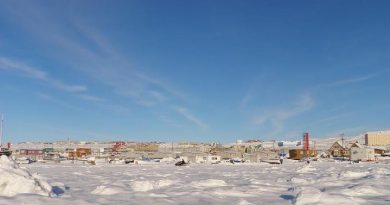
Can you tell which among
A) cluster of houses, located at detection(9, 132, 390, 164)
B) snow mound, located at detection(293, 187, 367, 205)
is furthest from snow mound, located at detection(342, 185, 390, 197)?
cluster of houses, located at detection(9, 132, 390, 164)

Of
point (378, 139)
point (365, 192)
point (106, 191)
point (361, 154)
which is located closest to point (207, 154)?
point (361, 154)

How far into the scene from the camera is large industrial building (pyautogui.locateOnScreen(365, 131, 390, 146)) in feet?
471

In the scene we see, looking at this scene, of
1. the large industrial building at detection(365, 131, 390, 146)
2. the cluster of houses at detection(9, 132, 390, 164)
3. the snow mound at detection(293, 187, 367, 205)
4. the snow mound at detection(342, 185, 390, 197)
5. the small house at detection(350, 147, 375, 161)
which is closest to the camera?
the snow mound at detection(293, 187, 367, 205)

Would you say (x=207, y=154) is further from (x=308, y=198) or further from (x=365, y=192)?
(x=308, y=198)

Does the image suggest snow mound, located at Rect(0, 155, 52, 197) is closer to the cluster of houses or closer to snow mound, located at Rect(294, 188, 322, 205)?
snow mound, located at Rect(294, 188, 322, 205)

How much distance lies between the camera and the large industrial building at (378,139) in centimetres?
14370

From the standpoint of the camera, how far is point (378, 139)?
476 feet

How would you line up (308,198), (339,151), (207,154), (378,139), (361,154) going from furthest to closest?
(378,139) → (207,154) → (339,151) → (361,154) → (308,198)

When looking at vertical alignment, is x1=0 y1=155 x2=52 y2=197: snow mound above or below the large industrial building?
below

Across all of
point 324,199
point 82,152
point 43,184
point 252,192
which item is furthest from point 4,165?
point 82,152

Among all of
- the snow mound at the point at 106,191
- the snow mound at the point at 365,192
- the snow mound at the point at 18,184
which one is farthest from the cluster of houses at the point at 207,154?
the snow mound at the point at 18,184

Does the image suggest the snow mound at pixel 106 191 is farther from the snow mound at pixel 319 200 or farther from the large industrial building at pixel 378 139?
the large industrial building at pixel 378 139

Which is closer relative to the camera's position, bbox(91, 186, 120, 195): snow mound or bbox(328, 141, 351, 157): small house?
bbox(91, 186, 120, 195): snow mound

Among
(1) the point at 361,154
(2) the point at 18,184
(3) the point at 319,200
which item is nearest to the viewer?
(3) the point at 319,200
